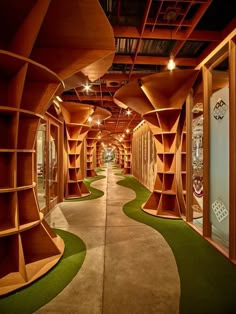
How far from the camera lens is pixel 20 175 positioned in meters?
2.46

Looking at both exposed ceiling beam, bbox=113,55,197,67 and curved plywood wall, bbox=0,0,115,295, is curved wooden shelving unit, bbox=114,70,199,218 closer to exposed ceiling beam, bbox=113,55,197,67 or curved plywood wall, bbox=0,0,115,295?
exposed ceiling beam, bbox=113,55,197,67

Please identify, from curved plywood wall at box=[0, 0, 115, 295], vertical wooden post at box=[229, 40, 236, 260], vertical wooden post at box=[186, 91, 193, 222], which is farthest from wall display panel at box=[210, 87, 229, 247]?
curved plywood wall at box=[0, 0, 115, 295]

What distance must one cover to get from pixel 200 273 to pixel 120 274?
3.29 ft

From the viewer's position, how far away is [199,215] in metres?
4.82

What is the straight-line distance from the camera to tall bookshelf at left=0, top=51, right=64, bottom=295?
209cm

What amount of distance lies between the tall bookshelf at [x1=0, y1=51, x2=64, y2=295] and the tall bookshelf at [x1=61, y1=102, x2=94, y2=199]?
3.53 m

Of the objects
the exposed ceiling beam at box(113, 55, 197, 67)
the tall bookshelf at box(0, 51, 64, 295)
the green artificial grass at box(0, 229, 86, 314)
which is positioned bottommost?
the green artificial grass at box(0, 229, 86, 314)

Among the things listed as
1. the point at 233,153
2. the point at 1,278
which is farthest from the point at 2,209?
the point at 233,153

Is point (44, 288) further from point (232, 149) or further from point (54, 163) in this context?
point (54, 163)

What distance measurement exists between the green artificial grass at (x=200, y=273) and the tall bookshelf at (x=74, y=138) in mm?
3717

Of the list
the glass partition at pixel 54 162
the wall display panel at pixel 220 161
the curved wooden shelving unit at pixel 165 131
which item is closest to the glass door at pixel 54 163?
the glass partition at pixel 54 162

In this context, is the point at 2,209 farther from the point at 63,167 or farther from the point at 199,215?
the point at 199,215

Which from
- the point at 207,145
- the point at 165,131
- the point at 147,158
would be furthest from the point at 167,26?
the point at 147,158

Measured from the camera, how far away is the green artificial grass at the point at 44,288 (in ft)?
5.91
